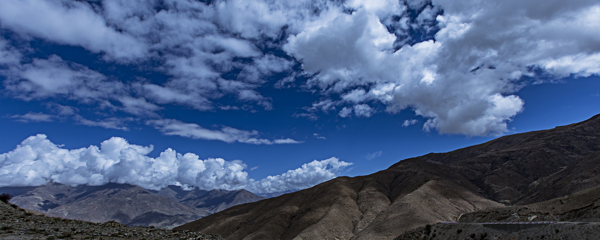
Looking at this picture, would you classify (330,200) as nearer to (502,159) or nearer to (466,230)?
(466,230)

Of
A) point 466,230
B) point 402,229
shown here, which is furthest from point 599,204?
point 402,229

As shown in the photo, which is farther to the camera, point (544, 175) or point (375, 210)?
point (544, 175)

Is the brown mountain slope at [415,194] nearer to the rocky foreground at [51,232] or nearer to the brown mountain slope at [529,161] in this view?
the brown mountain slope at [529,161]

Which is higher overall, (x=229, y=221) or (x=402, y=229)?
(x=229, y=221)

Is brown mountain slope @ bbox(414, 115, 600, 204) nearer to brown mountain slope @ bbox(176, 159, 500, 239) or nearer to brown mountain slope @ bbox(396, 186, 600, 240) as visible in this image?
brown mountain slope @ bbox(176, 159, 500, 239)

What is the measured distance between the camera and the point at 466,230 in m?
36.1

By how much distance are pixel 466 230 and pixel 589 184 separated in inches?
3103

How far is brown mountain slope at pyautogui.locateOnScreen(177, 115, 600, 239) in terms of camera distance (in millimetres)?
87938

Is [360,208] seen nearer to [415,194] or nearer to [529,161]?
[415,194]

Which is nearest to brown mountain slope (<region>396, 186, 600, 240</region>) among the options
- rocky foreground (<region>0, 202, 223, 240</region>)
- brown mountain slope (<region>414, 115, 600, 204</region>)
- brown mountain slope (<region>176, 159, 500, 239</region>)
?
brown mountain slope (<region>176, 159, 500, 239</region>)

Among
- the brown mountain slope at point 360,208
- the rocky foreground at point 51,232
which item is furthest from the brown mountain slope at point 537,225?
the rocky foreground at point 51,232

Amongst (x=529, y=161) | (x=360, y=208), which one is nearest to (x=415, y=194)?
(x=360, y=208)

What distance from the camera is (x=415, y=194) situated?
101m

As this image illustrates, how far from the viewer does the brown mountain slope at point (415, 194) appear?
8794cm
